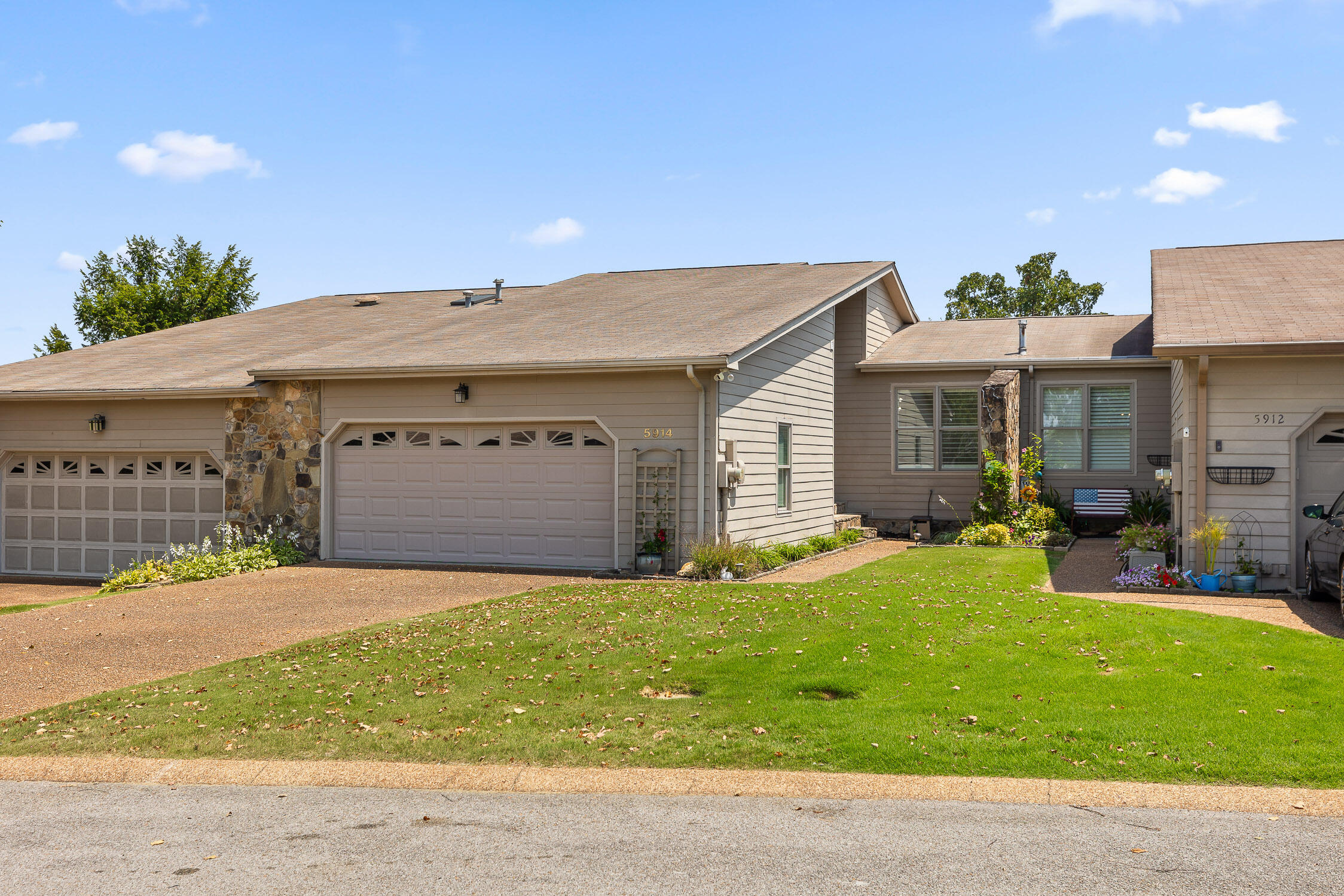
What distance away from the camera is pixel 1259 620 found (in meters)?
9.88

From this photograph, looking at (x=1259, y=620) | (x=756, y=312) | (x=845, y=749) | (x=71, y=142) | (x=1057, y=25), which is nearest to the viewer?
(x=845, y=749)

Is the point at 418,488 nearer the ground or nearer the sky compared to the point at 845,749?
nearer the sky

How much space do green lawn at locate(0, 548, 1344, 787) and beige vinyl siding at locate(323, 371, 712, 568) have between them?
410cm

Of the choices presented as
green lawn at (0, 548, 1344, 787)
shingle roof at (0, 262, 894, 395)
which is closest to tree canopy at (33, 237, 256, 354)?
shingle roof at (0, 262, 894, 395)

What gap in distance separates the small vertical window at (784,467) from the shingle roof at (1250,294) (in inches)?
220

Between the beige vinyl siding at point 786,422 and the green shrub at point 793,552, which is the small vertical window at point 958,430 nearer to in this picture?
the beige vinyl siding at point 786,422

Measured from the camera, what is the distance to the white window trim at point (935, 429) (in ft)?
66.9

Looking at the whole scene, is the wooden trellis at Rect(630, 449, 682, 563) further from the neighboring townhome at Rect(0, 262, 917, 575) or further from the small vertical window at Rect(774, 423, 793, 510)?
the small vertical window at Rect(774, 423, 793, 510)

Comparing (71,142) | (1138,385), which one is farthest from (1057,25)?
(71,142)

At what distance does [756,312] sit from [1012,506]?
20.4 ft

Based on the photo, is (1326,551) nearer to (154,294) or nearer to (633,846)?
(633,846)

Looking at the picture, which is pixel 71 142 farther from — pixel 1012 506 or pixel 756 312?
pixel 1012 506

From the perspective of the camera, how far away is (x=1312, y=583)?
11578mm

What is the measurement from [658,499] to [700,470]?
711 millimetres
